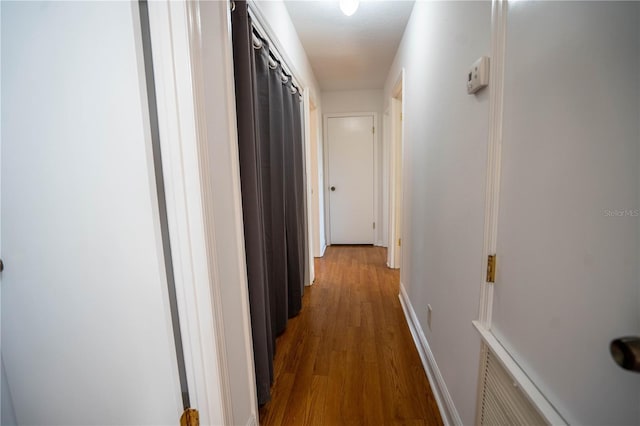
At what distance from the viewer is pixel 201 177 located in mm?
744

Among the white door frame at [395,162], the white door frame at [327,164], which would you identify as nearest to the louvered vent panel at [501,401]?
the white door frame at [395,162]

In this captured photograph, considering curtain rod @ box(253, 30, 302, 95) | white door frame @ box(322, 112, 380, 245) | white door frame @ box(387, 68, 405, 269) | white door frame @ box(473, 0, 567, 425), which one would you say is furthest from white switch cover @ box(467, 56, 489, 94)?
white door frame @ box(322, 112, 380, 245)

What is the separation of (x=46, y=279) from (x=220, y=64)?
95 cm

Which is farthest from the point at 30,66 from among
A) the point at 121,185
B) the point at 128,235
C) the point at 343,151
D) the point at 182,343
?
the point at 343,151

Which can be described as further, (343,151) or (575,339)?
(343,151)

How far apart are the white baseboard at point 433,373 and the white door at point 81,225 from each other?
1.13m

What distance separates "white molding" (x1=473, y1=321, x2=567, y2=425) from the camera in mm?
554

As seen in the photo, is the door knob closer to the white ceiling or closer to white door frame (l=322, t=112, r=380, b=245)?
the white ceiling

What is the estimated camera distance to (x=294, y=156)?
2.02 m

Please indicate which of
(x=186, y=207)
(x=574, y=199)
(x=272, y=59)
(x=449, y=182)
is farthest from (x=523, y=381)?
(x=272, y=59)

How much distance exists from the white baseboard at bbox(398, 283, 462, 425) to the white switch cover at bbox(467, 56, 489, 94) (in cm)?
129

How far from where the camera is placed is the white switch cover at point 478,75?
82cm

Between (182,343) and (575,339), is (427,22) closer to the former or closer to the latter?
(575,339)

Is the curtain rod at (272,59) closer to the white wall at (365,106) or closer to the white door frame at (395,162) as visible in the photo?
the white door frame at (395,162)
